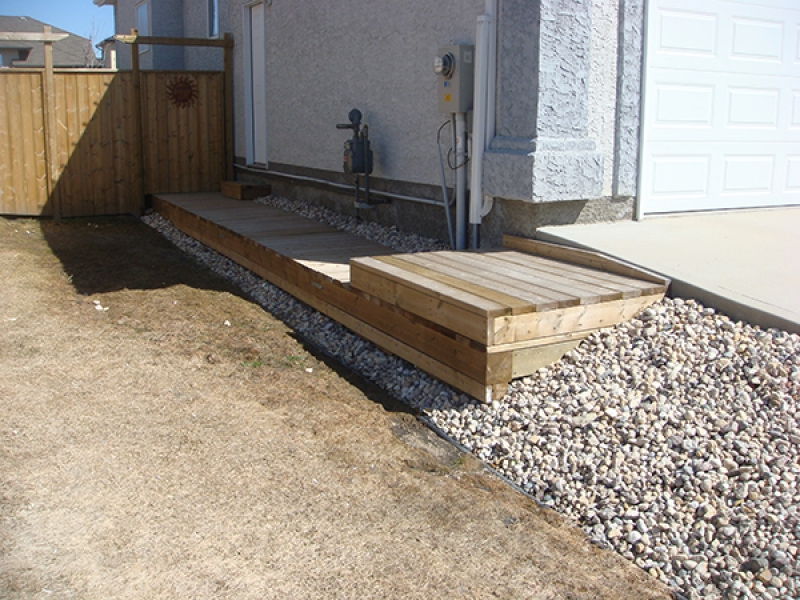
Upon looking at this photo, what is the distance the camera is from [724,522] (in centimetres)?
345

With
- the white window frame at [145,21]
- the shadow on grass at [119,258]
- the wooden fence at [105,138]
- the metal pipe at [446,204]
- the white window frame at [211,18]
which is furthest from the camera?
the white window frame at [145,21]

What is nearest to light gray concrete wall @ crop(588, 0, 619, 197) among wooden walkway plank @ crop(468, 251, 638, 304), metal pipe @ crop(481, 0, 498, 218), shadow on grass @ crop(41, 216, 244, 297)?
metal pipe @ crop(481, 0, 498, 218)

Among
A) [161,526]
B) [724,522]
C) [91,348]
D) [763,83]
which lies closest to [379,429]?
[161,526]

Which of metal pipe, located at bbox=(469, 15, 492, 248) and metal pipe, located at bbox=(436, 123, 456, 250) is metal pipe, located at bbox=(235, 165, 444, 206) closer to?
metal pipe, located at bbox=(436, 123, 456, 250)

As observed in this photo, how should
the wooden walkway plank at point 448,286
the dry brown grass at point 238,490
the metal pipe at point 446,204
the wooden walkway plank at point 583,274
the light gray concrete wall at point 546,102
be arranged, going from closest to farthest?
the dry brown grass at point 238,490 → the wooden walkway plank at point 448,286 → the wooden walkway plank at point 583,274 → the light gray concrete wall at point 546,102 → the metal pipe at point 446,204

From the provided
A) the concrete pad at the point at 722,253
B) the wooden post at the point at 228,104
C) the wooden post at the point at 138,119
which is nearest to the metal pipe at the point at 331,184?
the wooden post at the point at 228,104

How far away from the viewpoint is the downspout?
21.2 feet

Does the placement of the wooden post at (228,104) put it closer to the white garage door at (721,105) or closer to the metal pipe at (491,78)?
the metal pipe at (491,78)

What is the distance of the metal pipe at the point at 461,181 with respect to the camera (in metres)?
6.90

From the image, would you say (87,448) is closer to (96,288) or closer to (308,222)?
(96,288)

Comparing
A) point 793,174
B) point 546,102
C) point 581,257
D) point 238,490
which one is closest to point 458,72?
point 546,102

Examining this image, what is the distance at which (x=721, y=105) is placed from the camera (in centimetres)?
711

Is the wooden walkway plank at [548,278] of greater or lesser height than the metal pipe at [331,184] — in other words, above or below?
below

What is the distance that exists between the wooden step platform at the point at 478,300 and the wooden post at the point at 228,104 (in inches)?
232
